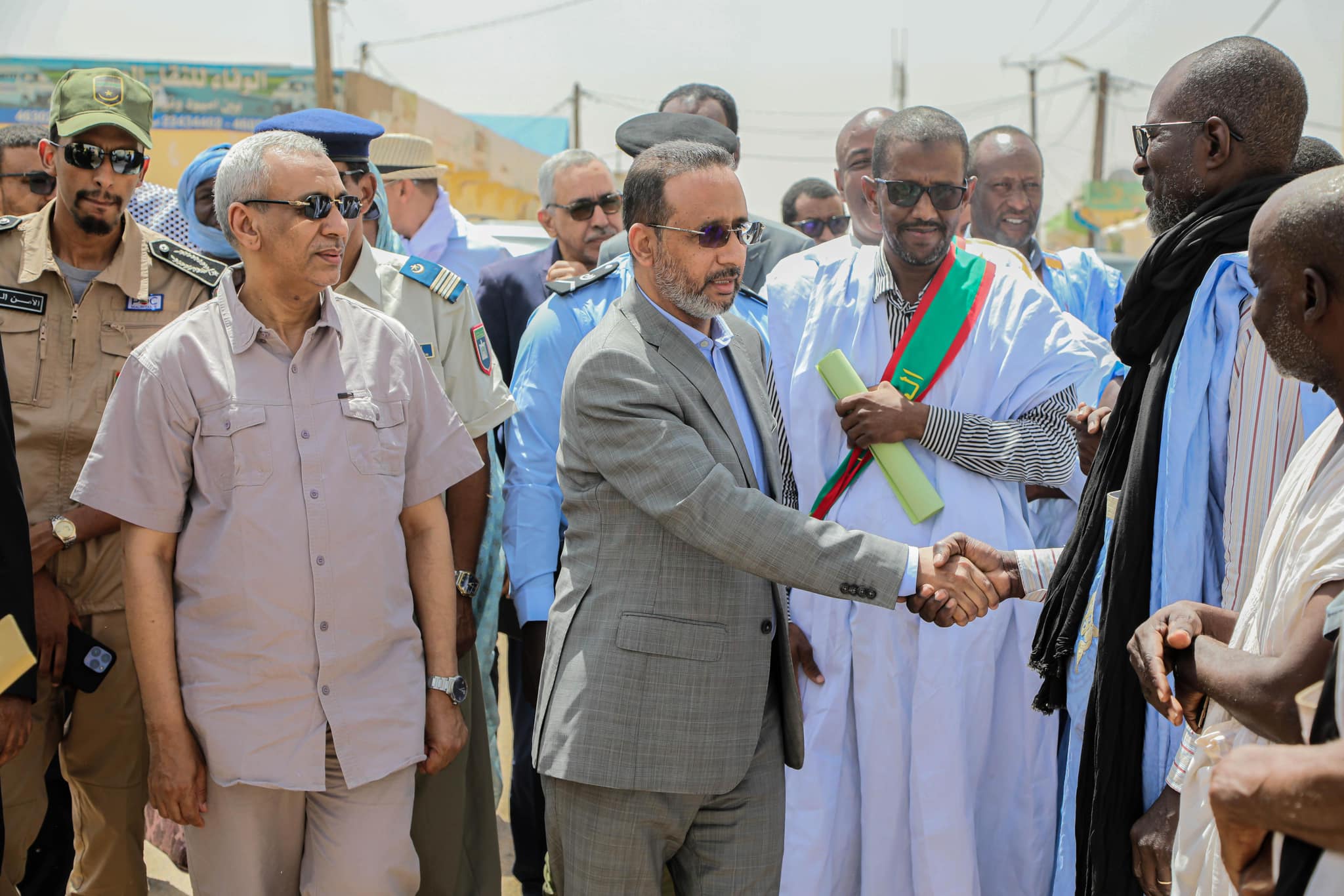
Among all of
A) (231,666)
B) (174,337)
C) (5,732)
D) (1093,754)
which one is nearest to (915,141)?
(1093,754)

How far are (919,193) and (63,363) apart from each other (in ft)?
8.75

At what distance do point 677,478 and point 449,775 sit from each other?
148cm

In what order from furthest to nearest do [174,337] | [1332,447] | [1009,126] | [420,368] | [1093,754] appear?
[1009,126], [420,368], [174,337], [1093,754], [1332,447]

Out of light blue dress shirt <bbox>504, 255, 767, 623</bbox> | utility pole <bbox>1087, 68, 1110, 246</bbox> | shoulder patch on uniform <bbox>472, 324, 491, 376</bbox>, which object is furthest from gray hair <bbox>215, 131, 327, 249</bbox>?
utility pole <bbox>1087, 68, 1110, 246</bbox>

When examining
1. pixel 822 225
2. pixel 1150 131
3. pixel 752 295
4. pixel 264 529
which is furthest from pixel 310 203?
pixel 822 225

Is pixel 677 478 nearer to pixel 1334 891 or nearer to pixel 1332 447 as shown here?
pixel 1332 447

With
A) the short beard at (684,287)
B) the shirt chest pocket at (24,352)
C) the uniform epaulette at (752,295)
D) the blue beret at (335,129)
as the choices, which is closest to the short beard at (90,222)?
the shirt chest pocket at (24,352)

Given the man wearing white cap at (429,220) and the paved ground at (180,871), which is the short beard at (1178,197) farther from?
the man wearing white cap at (429,220)

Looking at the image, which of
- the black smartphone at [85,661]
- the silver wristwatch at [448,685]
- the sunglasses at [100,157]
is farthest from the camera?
the sunglasses at [100,157]

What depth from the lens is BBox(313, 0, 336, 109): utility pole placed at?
2047cm

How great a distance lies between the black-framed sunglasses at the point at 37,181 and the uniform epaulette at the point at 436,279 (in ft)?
10.7

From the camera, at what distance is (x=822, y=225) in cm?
823

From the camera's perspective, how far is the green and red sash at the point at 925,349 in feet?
12.6

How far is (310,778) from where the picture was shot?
119 inches
